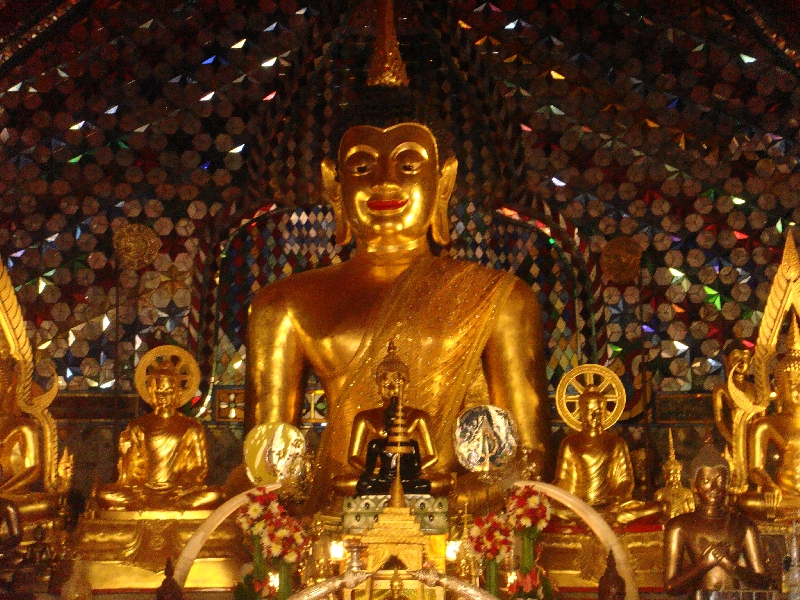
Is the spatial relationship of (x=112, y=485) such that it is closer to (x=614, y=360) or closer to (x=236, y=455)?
(x=236, y=455)

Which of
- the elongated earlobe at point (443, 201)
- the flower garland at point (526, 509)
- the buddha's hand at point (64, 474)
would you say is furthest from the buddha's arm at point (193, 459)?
the flower garland at point (526, 509)

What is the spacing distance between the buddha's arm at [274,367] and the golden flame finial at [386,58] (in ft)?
3.43

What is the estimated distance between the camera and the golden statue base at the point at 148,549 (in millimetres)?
5613

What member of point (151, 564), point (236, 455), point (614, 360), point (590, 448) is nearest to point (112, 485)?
point (151, 564)

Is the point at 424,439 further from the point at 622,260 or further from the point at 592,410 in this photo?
Answer: the point at 622,260

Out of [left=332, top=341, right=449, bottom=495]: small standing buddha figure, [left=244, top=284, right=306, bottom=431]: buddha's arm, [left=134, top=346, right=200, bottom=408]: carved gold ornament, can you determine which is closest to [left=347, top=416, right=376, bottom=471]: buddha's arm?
[left=332, top=341, right=449, bottom=495]: small standing buddha figure

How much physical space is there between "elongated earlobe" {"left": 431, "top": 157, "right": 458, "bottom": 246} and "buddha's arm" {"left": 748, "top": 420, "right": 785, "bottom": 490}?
1.52 metres

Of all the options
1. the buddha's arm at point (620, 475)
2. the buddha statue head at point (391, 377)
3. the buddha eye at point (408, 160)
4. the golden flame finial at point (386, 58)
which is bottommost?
the buddha's arm at point (620, 475)

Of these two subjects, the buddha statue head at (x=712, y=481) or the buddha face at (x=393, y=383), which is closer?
the buddha statue head at (x=712, y=481)

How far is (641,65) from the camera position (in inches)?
268

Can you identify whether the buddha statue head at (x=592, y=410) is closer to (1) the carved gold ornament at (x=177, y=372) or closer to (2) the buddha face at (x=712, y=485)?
(2) the buddha face at (x=712, y=485)

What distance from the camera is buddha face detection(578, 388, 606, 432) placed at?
591 cm

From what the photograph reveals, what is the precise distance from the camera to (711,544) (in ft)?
16.3

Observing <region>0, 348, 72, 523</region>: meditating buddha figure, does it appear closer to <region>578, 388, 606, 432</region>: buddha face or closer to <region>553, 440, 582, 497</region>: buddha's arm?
<region>553, 440, 582, 497</region>: buddha's arm
